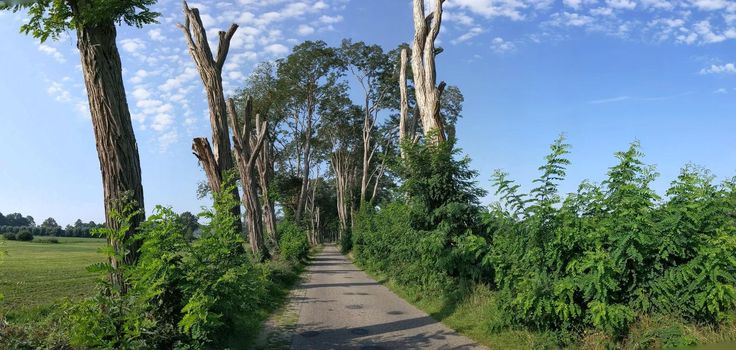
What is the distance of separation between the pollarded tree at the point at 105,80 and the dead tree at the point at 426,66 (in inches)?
298

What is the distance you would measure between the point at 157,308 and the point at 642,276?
223 inches

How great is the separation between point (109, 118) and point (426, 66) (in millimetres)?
8671

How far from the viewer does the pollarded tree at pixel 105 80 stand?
22.3ft

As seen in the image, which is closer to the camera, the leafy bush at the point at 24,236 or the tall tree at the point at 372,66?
the tall tree at the point at 372,66

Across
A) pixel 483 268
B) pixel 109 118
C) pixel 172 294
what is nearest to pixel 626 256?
pixel 483 268

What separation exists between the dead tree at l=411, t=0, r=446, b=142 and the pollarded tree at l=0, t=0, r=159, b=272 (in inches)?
298

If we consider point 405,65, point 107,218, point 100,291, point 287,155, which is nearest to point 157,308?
point 100,291

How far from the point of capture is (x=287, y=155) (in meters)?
43.4

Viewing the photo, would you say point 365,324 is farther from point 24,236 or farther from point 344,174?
point 24,236

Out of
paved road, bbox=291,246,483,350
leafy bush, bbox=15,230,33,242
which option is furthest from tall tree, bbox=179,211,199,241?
leafy bush, bbox=15,230,33,242

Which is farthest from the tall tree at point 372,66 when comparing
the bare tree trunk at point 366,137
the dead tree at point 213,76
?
the dead tree at point 213,76

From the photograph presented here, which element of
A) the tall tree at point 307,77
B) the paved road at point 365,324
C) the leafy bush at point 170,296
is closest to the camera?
the leafy bush at point 170,296

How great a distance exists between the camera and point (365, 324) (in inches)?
369

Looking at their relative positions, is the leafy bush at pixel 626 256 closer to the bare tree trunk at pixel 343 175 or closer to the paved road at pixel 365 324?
the paved road at pixel 365 324
